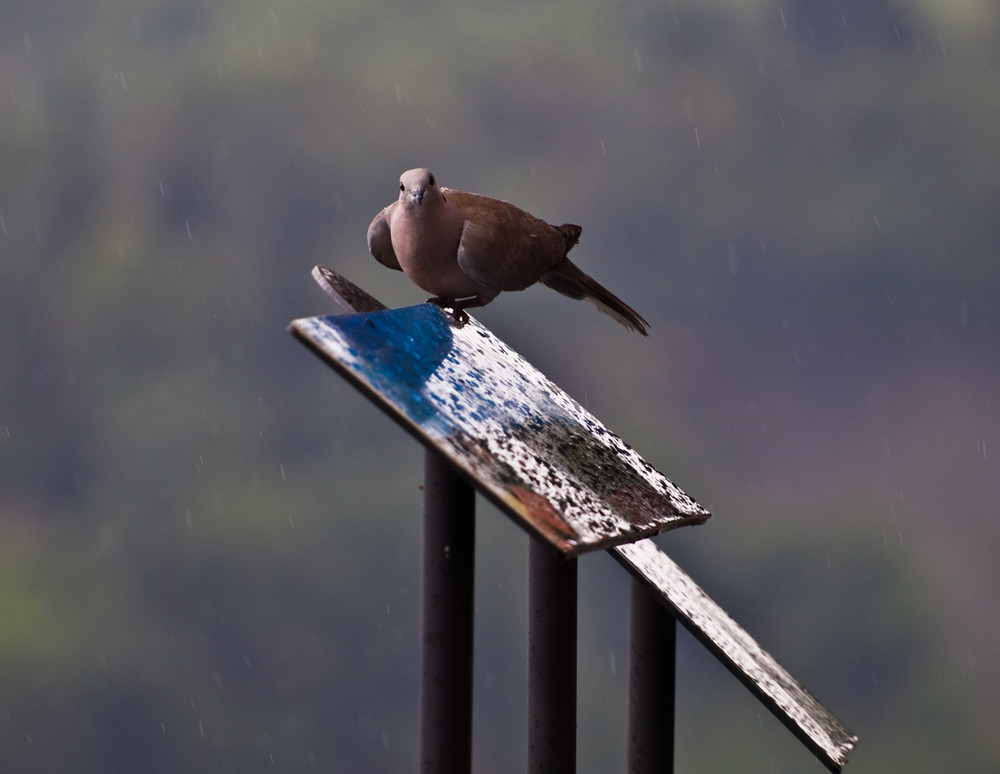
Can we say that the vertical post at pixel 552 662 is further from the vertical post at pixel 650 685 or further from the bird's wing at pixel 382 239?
the bird's wing at pixel 382 239

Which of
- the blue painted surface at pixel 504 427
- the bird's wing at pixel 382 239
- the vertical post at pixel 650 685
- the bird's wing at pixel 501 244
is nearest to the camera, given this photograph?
the blue painted surface at pixel 504 427

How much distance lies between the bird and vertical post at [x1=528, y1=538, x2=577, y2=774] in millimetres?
479

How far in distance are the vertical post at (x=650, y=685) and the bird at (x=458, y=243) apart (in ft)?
2.29

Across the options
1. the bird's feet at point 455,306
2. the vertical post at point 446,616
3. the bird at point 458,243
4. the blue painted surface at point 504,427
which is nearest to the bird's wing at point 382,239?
the bird at point 458,243

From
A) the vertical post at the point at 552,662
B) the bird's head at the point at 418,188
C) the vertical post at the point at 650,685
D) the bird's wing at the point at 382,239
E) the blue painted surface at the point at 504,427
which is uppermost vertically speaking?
the bird's head at the point at 418,188

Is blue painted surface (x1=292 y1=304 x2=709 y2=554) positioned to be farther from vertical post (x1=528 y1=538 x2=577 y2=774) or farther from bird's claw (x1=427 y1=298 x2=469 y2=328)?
vertical post (x1=528 y1=538 x2=577 y2=774)

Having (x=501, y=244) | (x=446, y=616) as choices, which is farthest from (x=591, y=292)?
(x=446, y=616)

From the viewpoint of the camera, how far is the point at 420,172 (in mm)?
1873

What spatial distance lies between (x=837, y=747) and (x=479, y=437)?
3.45 feet

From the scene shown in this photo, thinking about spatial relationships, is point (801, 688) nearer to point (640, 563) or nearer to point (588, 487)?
point (640, 563)

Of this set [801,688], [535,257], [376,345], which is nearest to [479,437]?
[376,345]

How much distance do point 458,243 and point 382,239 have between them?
0.71 ft

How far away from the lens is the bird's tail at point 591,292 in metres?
2.31

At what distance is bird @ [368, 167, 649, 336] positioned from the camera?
1.90 m
